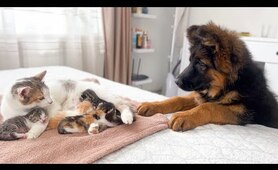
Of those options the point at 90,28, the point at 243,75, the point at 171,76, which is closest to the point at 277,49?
the point at 171,76

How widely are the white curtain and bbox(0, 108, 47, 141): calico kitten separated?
1203 mm

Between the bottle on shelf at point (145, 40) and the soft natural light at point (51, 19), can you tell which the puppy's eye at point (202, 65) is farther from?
the bottle on shelf at point (145, 40)

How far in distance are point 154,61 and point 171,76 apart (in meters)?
0.74

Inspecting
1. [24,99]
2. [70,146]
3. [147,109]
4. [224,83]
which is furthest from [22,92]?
[224,83]

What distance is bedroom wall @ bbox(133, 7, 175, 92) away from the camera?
2941mm

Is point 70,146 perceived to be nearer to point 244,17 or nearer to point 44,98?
point 44,98

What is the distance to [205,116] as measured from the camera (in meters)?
0.84

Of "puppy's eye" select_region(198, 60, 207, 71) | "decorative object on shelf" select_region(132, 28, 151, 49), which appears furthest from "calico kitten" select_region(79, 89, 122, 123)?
"decorative object on shelf" select_region(132, 28, 151, 49)

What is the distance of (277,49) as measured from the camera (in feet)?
6.14

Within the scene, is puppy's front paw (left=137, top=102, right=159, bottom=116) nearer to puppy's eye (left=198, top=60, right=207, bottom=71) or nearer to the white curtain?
puppy's eye (left=198, top=60, right=207, bottom=71)

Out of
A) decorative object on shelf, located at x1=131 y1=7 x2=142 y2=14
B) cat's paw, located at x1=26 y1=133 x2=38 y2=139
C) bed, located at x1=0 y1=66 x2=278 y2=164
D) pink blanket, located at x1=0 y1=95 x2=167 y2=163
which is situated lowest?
bed, located at x1=0 y1=66 x2=278 y2=164

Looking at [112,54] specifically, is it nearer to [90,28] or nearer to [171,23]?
[90,28]

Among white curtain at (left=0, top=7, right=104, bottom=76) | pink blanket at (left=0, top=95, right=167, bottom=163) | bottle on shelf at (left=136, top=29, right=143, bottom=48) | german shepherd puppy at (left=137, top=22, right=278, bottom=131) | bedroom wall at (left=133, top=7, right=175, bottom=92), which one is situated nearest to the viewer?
pink blanket at (left=0, top=95, right=167, bottom=163)

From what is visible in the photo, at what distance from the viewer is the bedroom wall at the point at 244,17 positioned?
7.57ft
